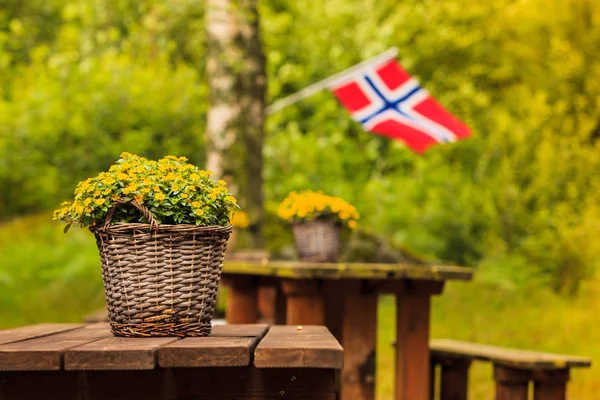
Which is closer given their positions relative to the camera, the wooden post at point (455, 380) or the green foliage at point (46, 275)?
the wooden post at point (455, 380)

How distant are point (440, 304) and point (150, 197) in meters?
8.72

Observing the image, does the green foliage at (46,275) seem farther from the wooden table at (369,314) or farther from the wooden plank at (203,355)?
the wooden plank at (203,355)

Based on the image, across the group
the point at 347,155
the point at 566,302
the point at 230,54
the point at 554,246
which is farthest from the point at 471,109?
the point at 230,54

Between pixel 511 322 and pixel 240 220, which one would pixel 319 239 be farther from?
pixel 511 322

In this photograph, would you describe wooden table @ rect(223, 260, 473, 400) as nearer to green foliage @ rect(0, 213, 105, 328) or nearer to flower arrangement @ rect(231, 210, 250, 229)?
flower arrangement @ rect(231, 210, 250, 229)

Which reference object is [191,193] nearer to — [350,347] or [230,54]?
[350,347]

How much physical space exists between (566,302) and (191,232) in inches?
360

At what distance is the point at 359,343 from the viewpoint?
488cm

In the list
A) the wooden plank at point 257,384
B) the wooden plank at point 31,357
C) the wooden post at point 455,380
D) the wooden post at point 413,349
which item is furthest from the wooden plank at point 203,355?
the wooden post at point 455,380

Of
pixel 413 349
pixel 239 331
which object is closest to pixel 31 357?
pixel 239 331

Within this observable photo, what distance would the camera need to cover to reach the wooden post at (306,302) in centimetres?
497

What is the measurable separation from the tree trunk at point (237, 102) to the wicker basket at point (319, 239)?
3432 mm

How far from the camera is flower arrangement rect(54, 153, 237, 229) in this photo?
2.64 m

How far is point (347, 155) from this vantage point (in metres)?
15.8
